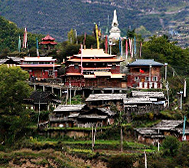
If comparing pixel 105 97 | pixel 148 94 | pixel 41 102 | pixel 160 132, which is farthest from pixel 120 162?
pixel 41 102

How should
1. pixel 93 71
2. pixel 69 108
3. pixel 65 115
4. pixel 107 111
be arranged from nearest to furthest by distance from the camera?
pixel 65 115 → pixel 107 111 → pixel 69 108 → pixel 93 71

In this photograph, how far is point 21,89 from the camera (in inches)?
2655

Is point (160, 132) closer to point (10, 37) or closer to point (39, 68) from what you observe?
point (39, 68)

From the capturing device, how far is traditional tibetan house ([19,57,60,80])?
82438 mm

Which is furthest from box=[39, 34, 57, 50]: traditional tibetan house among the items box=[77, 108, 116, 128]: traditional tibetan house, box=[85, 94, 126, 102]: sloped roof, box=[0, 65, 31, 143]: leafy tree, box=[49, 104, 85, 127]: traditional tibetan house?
box=[77, 108, 116, 128]: traditional tibetan house

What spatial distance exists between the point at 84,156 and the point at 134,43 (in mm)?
32803

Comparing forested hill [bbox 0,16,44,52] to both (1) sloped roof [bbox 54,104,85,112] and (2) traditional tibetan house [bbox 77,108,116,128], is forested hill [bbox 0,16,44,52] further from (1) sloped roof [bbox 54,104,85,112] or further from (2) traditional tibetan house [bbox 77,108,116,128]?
(2) traditional tibetan house [bbox 77,108,116,128]

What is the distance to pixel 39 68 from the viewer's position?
8262 cm

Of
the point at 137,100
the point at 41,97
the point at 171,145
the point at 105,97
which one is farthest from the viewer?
the point at 41,97

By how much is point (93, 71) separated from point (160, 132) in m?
18.5

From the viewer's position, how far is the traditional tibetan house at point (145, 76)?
7955 cm

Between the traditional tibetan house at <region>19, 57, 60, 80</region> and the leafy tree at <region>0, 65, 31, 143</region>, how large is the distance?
43.9 ft

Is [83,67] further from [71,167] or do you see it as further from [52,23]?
[52,23]

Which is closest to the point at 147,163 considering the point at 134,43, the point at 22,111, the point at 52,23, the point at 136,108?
the point at 136,108
